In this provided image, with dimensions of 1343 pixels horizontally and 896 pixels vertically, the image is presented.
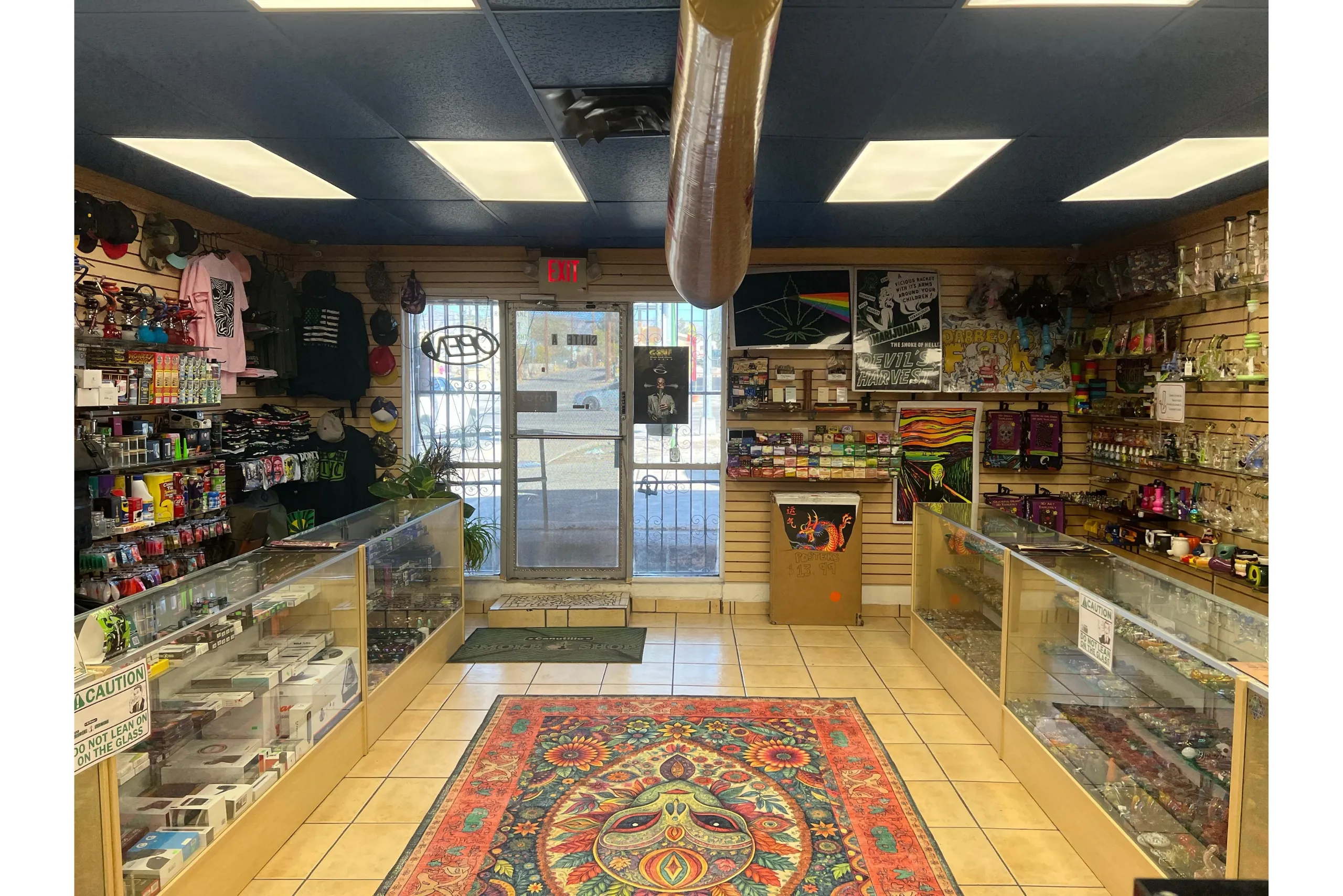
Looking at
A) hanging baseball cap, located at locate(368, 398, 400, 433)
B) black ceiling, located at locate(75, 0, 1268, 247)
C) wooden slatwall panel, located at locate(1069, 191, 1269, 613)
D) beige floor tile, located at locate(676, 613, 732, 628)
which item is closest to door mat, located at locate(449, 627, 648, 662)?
beige floor tile, located at locate(676, 613, 732, 628)

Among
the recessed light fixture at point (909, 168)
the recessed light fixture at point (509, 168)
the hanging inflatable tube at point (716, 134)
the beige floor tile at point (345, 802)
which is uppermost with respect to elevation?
the recessed light fixture at point (509, 168)

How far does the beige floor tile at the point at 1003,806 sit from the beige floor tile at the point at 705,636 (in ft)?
7.94

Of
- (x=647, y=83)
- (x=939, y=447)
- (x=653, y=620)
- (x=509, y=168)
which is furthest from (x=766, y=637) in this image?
(x=647, y=83)

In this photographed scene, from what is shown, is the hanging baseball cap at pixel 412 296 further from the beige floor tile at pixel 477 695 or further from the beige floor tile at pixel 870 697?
the beige floor tile at pixel 870 697

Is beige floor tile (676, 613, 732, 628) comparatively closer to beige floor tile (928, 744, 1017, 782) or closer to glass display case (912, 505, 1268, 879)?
glass display case (912, 505, 1268, 879)

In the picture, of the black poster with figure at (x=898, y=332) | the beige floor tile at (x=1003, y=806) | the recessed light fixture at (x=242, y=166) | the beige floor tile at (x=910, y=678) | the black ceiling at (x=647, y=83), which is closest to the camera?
the black ceiling at (x=647, y=83)

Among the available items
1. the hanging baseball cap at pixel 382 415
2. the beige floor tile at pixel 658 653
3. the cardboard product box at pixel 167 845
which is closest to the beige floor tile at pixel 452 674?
the beige floor tile at pixel 658 653

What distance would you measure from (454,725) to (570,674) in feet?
3.24

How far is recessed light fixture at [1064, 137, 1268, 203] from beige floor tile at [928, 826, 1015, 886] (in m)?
3.31

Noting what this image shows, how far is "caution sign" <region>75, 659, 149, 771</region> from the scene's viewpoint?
2.06 m

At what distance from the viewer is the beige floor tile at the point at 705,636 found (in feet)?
19.8

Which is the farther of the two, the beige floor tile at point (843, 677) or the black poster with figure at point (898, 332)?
the black poster with figure at point (898, 332)

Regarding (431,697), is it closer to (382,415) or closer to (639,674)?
(639,674)
